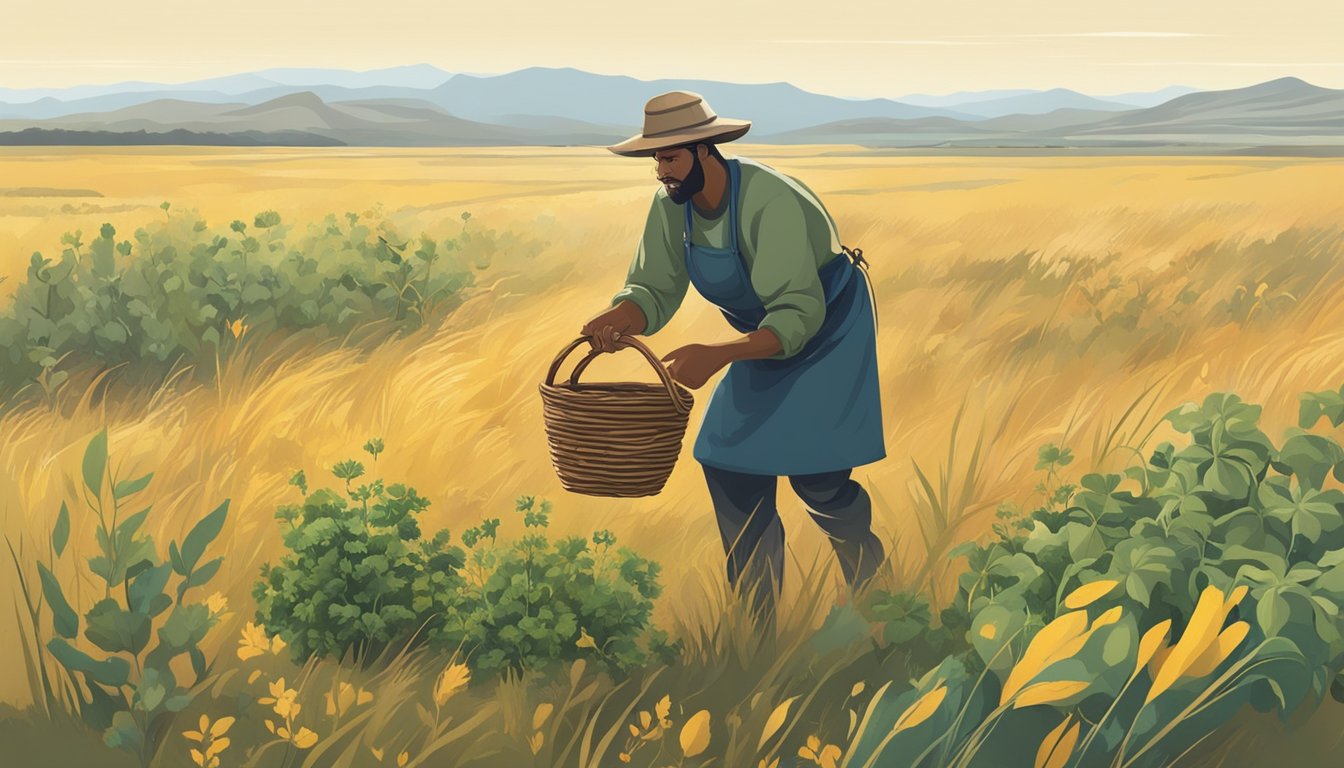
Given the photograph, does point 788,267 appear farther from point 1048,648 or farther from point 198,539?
point 198,539

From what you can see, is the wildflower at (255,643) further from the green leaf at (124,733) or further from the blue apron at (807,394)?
the blue apron at (807,394)

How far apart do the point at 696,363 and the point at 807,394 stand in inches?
19.9

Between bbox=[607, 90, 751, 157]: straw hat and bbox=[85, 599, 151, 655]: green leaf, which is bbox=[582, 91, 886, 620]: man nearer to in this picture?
bbox=[607, 90, 751, 157]: straw hat

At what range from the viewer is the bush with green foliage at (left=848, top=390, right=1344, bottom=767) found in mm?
2691

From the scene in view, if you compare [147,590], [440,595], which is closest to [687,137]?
[440,595]

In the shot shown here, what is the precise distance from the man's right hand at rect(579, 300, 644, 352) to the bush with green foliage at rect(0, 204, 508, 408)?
317cm

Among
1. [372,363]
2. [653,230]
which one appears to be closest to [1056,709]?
[653,230]

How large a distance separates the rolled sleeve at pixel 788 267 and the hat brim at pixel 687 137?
234 mm

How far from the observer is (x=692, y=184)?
3.71 meters

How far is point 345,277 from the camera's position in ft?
27.2

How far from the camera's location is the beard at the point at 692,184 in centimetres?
370

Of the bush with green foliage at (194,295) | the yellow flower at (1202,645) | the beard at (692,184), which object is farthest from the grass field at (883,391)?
the beard at (692,184)

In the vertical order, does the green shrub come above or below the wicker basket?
below

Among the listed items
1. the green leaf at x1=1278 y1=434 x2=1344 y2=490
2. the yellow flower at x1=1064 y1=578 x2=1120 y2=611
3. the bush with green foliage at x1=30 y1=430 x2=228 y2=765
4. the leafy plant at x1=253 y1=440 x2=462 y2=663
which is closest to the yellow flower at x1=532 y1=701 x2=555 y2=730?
the leafy plant at x1=253 y1=440 x2=462 y2=663
